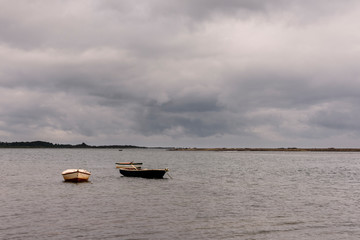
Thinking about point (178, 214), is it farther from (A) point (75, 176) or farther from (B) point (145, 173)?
(B) point (145, 173)

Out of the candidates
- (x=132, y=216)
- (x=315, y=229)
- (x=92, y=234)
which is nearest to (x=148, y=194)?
(x=132, y=216)

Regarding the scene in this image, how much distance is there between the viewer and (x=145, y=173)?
54.6 meters

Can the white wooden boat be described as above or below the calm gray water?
above

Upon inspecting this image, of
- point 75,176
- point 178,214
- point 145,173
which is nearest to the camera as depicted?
point 178,214

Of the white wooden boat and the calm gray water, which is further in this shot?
the white wooden boat

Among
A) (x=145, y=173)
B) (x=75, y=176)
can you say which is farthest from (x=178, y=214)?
(x=145, y=173)

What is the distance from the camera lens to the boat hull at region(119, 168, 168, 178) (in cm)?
5315

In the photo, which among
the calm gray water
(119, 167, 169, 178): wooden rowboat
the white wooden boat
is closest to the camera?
the calm gray water

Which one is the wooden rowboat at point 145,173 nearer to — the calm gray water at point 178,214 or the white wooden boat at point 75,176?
the white wooden boat at point 75,176

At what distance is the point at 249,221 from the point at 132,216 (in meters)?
8.14

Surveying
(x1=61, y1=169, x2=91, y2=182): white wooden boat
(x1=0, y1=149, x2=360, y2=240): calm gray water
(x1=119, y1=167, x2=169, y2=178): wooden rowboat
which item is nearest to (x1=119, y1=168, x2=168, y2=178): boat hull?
(x1=119, y1=167, x2=169, y2=178): wooden rowboat

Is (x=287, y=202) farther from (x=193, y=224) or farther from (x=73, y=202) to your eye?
(x=73, y=202)

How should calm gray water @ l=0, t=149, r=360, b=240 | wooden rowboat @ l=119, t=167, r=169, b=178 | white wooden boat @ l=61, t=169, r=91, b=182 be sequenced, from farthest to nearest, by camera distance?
wooden rowboat @ l=119, t=167, r=169, b=178 → white wooden boat @ l=61, t=169, r=91, b=182 → calm gray water @ l=0, t=149, r=360, b=240

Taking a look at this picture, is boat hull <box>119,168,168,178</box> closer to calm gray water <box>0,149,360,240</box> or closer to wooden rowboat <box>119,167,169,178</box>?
wooden rowboat <box>119,167,169,178</box>
